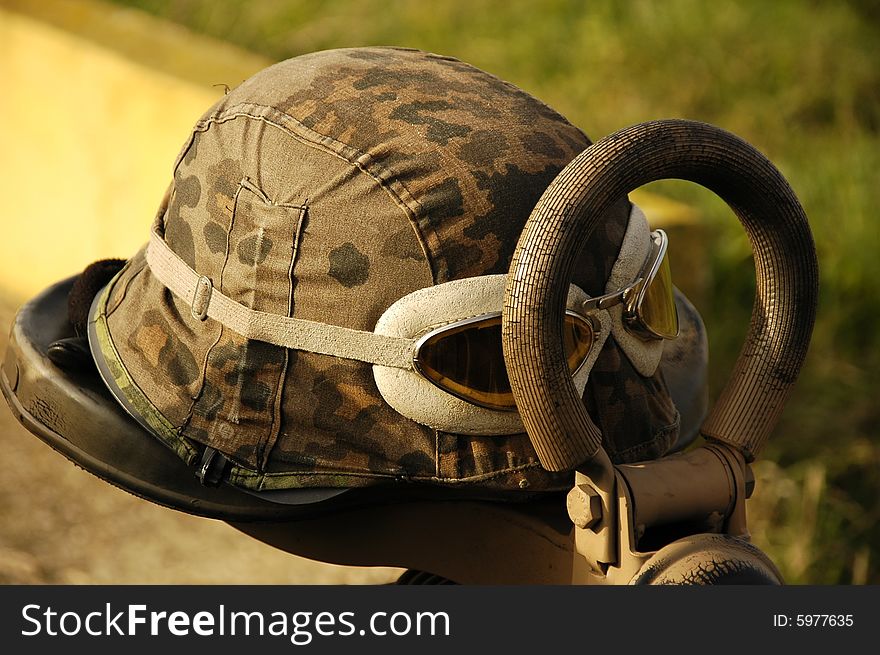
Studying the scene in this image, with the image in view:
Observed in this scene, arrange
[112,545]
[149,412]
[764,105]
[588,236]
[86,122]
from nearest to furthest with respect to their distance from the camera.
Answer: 1. [588,236]
2. [149,412]
3. [112,545]
4. [86,122]
5. [764,105]

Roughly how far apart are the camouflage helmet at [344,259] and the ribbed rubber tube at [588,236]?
0.13m

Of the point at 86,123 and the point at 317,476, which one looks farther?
the point at 86,123

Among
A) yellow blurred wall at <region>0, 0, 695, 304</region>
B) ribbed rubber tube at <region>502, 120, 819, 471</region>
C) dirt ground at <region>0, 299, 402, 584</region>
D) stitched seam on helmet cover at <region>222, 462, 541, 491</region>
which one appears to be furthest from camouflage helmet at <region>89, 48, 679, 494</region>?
yellow blurred wall at <region>0, 0, 695, 304</region>

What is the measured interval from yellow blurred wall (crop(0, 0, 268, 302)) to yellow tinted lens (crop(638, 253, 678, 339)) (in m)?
2.41

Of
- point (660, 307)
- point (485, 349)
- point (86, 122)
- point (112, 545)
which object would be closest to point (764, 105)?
point (86, 122)

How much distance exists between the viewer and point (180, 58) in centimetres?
385

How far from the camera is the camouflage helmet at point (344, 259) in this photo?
1210mm

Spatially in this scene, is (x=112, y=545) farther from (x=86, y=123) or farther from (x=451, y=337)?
(x=451, y=337)

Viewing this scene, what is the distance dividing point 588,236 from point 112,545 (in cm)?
231

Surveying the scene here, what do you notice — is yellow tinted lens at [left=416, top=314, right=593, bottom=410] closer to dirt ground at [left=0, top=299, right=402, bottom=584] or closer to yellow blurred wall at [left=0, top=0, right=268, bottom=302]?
dirt ground at [left=0, top=299, right=402, bottom=584]

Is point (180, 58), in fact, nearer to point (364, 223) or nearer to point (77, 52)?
point (77, 52)

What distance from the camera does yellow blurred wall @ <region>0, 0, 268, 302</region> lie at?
3.67 m

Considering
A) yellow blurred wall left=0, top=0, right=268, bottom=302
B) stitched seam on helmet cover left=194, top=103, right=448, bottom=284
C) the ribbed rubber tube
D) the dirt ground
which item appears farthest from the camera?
yellow blurred wall left=0, top=0, right=268, bottom=302

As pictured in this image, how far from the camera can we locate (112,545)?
10.0 feet
